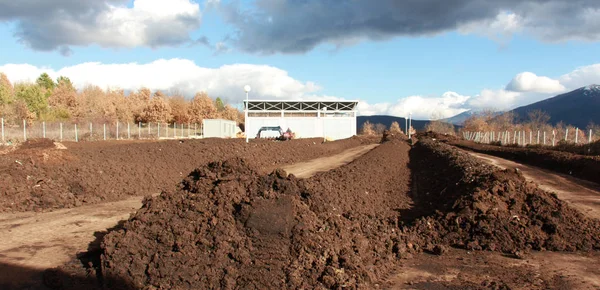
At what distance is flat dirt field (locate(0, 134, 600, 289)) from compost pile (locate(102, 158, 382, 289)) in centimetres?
2

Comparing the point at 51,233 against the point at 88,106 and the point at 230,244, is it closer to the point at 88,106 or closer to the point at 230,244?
the point at 230,244

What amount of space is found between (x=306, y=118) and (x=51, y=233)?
156ft

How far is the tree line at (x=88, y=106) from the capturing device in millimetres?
43062

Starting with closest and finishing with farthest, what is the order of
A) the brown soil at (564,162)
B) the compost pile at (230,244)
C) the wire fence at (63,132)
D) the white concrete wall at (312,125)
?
1. the compost pile at (230,244)
2. the brown soil at (564,162)
3. the wire fence at (63,132)
4. the white concrete wall at (312,125)

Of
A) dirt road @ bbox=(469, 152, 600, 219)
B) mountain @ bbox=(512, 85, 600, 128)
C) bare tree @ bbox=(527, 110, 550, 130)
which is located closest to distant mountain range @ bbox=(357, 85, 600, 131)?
mountain @ bbox=(512, 85, 600, 128)

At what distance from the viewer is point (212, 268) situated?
17.6 ft

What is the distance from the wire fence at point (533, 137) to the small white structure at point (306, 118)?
1670cm

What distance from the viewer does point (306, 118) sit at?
179 ft

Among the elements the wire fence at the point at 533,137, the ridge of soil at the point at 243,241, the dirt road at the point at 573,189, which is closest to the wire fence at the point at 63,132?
the ridge of soil at the point at 243,241

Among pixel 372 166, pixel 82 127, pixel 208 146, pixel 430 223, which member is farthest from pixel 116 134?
pixel 430 223

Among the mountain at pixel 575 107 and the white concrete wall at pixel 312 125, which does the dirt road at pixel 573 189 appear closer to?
the white concrete wall at pixel 312 125

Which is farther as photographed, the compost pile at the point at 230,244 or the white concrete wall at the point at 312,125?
the white concrete wall at the point at 312,125

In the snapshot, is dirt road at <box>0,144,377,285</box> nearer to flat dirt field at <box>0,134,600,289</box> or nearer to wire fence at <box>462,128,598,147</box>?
flat dirt field at <box>0,134,600,289</box>

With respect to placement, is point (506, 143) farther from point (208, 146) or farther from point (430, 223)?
point (430, 223)
